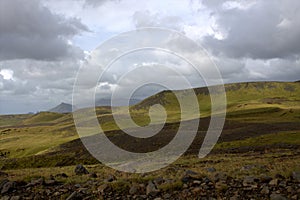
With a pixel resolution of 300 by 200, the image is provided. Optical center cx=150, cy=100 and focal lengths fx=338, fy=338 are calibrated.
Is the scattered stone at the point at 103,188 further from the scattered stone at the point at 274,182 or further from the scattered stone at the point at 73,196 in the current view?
the scattered stone at the point at 274,182

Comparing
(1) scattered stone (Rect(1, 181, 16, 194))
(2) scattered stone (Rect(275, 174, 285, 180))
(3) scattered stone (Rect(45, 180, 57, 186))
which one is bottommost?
(2) scattered stone (Rect(275, 174, 285, 180))

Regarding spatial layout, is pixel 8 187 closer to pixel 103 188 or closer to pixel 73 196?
pixel 73 196

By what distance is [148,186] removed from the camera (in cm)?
1548

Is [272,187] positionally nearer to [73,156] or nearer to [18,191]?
[18,191]

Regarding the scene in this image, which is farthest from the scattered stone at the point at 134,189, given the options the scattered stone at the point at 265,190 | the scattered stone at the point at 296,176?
the scattered stone at the point at 296,176

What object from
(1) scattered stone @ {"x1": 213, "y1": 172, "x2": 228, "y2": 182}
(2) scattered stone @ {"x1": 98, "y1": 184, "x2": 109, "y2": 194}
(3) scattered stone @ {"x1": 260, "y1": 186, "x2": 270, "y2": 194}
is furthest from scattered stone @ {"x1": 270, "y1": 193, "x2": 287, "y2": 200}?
(2) scattered stone @ {"x1": 98, "y1": 184, "x2": 109, "y2": 194}

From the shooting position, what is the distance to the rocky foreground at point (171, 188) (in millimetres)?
13867

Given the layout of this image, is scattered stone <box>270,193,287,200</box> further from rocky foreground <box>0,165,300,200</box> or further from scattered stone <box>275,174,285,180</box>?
scattered stone <box>275,174,285,180</box>

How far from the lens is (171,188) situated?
15.2 metres

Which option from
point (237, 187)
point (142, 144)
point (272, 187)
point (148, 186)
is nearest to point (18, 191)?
point (148, 186)

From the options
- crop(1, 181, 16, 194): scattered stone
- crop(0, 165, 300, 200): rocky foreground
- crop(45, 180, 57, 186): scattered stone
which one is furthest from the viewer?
crop(45, 180, 57, 186): scattered stone

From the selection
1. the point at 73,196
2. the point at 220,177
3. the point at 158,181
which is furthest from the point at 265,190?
the point at 73,196

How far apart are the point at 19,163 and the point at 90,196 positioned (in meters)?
47.0

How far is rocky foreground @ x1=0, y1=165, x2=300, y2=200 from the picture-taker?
13.9 m
